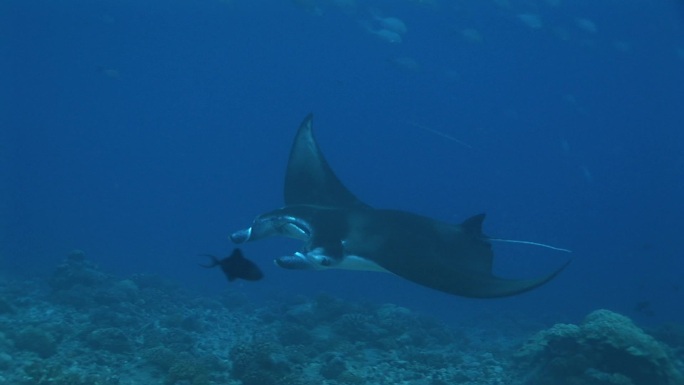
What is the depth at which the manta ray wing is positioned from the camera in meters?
8.84

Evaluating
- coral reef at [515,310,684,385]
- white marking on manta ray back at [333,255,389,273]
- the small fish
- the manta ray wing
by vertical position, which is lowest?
coral reef at [515,310,684,385]

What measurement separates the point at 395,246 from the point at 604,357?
5.01 m

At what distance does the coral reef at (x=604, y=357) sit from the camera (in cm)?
873

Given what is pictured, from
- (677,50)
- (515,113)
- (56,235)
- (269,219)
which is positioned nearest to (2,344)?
(269,219)

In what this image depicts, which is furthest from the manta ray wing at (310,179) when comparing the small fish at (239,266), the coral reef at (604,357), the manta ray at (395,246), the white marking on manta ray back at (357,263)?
the coral reef at (604,357)

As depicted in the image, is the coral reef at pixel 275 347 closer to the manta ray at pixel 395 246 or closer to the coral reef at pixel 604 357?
the coral reef at pixel 604 357

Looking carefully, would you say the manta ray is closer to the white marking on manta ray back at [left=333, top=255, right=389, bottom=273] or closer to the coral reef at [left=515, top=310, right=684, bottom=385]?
the white marking on manta ray back at [left=333, top=255, right=389, bottom=273]

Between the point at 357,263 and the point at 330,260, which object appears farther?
the point at 357,263

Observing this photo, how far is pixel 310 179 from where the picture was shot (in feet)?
30.0

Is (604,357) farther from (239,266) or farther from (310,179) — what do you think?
(239,266)

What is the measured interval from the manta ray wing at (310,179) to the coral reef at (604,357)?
4289mm

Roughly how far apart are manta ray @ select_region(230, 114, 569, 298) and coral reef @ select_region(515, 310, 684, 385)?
3335 mm

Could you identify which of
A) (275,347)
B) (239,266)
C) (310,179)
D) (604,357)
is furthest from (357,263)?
(604,357)

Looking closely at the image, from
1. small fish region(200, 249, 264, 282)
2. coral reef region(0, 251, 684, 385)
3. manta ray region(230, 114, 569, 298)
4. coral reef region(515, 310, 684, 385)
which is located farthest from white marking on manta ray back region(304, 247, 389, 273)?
coral reef region(515, 310, 684, 385)
